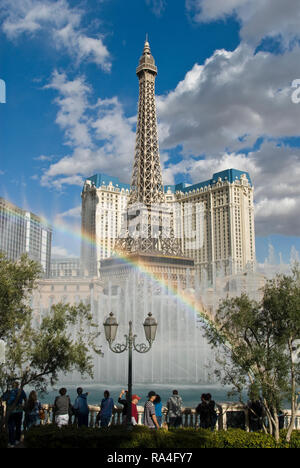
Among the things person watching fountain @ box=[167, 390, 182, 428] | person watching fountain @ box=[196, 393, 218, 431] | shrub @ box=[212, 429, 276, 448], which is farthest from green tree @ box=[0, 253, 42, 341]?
shrub @ box=[212, 429, 276, 448]

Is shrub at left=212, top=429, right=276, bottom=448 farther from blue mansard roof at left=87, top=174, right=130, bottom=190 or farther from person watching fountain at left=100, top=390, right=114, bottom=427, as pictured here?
blue mansard roof at left=87, top=174, right=130, bottom=190

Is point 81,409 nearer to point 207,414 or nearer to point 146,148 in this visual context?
point 207,414

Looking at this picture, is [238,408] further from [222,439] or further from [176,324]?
[176,324]

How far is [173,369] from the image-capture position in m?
36.1

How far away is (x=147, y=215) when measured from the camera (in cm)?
10025

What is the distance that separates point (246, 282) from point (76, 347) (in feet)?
275

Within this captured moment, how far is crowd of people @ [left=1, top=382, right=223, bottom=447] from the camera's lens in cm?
1211

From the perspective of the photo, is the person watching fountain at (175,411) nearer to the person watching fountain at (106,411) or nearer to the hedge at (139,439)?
the hedge at (139,439)

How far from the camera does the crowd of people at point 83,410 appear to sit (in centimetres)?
1211

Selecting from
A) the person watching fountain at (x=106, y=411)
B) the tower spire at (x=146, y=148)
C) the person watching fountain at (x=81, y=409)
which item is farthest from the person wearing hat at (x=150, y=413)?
the tower spire at (x=146, y=148)

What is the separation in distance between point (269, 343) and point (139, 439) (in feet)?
16.5

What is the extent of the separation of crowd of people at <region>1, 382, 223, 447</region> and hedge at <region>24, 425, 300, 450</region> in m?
0.79

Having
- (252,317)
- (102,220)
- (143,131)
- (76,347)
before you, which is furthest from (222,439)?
(102,220)

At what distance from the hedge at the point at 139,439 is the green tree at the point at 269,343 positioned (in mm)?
1029
